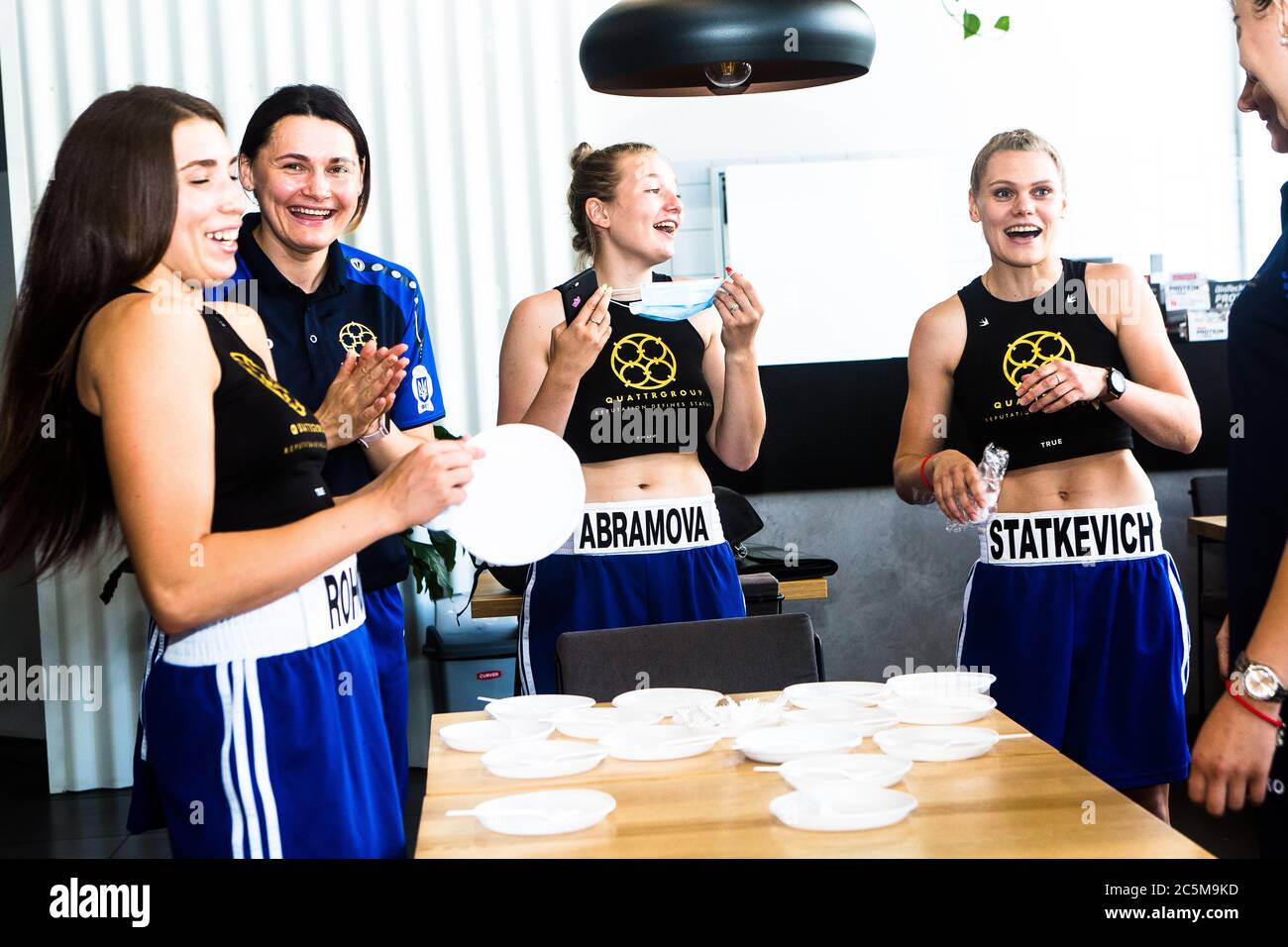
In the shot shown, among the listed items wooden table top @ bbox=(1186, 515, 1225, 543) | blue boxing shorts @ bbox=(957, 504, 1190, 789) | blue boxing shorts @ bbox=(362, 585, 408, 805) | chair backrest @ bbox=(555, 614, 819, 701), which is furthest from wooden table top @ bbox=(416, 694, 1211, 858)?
wooden table top @ bbox=(1186, 515, 1225, 543)

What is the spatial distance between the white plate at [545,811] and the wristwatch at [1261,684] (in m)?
0.76

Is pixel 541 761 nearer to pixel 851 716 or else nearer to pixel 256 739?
pixel 256 739

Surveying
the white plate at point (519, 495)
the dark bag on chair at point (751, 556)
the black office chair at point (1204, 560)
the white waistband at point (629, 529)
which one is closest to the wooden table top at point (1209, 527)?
the black office chair at point (1204, 560)

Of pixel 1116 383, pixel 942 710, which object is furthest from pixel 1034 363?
pixel 942 710

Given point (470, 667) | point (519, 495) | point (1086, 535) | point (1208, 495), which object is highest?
point (519, 495)

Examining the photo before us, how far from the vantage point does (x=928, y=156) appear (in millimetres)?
4816

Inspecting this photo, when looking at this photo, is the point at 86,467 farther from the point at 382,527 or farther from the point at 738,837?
the point at 738,837

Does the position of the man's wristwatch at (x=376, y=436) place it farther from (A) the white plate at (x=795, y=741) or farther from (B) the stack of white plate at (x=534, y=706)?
(A) the white plate at (x=795, y=741)

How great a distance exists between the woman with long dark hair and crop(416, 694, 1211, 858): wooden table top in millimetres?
223

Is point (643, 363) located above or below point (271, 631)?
above

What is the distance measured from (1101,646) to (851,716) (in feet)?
3.36

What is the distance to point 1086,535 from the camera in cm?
282
